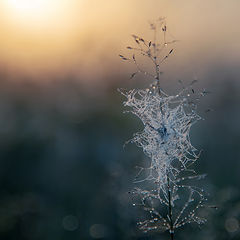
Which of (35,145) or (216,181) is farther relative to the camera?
(35,145)

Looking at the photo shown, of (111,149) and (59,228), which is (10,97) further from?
(59,228)

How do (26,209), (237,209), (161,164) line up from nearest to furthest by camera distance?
(161,164) < (237,209) < (26,209)

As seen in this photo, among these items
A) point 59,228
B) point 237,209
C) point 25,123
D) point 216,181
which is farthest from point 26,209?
point 25,123

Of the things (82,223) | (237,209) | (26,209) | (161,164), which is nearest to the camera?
(161,164)

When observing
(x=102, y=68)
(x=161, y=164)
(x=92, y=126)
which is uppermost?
(x=102, y=68)

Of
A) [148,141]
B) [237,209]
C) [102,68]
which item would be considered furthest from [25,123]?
[148,141]

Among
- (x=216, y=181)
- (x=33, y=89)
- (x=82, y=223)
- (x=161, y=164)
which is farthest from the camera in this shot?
(x=33, y=89)

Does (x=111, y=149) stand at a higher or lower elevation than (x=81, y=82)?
lower

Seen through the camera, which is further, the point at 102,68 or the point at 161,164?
the point at 102,68

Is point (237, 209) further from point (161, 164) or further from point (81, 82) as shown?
point (81, 82)
